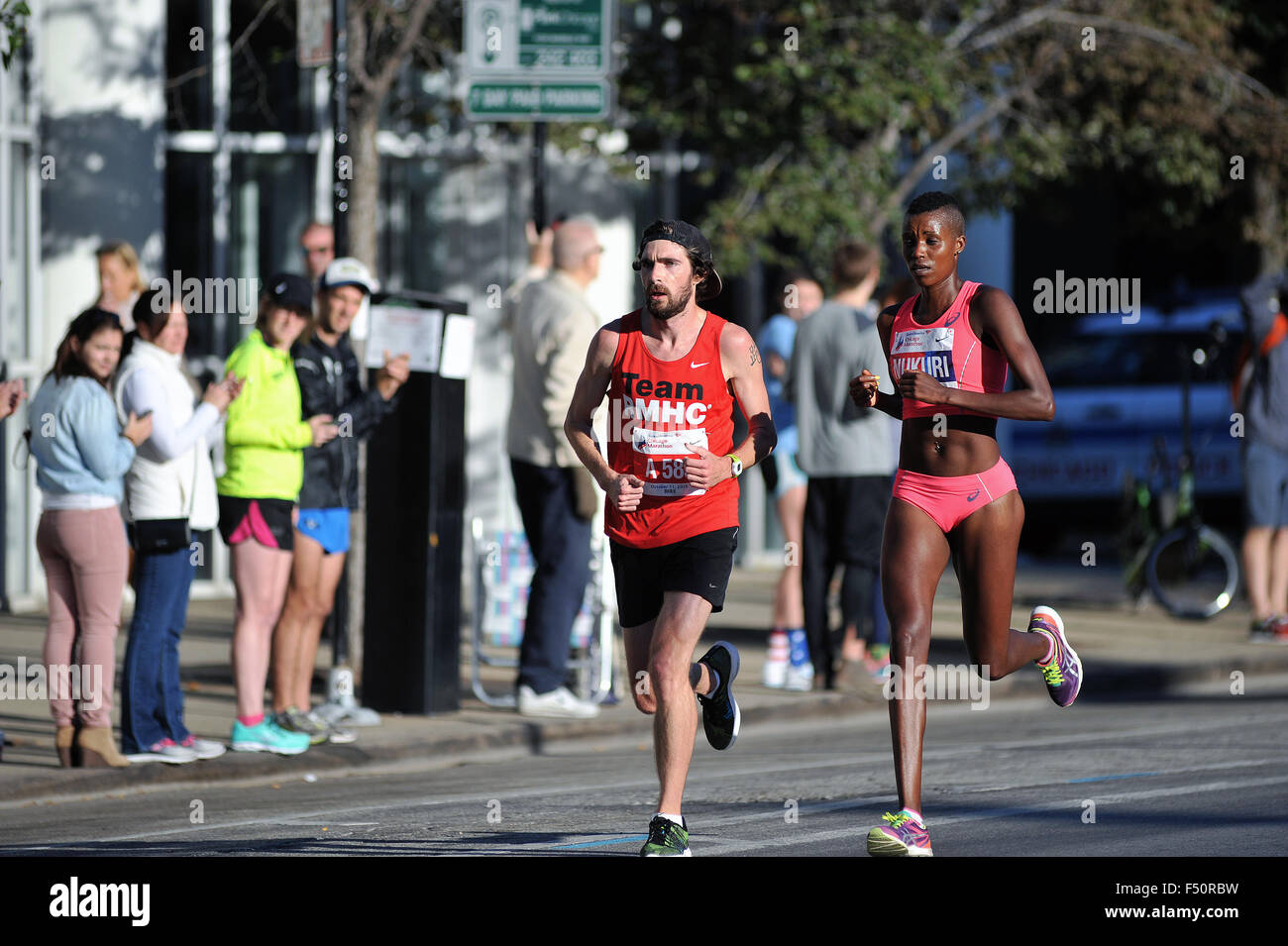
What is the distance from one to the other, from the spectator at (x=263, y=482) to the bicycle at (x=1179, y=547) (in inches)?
302

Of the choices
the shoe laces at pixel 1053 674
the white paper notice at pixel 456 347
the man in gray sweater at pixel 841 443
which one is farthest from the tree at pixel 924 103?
the shoe laces at pixel 1053 674

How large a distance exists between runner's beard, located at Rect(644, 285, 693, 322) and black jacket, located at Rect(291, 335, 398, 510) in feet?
10.7

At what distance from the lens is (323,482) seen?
9.54 metres

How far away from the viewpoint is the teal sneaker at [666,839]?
20.4 ft

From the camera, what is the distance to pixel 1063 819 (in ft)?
24.3

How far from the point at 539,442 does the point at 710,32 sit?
19.8 feet

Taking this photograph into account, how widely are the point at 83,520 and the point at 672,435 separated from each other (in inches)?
132

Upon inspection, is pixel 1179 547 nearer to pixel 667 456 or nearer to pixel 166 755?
pixel 166 755

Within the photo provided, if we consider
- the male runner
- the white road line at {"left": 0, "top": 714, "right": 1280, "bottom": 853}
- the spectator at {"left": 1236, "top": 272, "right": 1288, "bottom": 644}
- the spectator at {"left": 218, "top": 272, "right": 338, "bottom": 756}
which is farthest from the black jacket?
the spectator at {"left": 1236, "top": 272, "right": 1288, "bottom": 644}

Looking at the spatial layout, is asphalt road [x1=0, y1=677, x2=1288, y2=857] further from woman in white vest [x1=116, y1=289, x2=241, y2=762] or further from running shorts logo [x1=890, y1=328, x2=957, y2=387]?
running shorts logo [x1=890, y1=328, x2=957, y2=387]

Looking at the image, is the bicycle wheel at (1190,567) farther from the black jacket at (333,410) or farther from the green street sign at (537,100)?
the black jacket at (333,410)

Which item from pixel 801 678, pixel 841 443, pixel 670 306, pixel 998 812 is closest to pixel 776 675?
pixel 801 678

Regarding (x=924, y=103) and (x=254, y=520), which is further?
(x=924, y=103)
